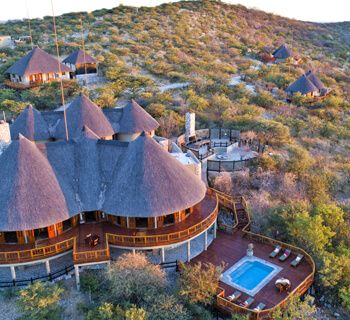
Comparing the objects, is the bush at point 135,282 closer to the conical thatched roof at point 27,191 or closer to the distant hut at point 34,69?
the conical thatched roof at point 27,191

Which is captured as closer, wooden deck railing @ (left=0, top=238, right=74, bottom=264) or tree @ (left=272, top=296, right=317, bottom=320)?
tree @ (left=272, top=296, right=317, bottom=320)

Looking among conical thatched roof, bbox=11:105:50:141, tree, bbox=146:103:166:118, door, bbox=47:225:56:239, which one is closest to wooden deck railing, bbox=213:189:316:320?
door, bbox=47:225:56:239

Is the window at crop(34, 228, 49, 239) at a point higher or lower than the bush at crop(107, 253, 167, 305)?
higher

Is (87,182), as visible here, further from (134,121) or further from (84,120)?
(134,121)

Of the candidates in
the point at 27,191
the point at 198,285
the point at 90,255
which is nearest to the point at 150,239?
the point at 90,255

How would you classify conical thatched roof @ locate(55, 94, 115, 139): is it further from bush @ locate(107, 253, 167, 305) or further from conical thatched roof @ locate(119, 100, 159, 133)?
bush @ locate(107, 253, 167, 305)

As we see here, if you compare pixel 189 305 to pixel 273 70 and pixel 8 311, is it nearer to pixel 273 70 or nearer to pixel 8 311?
pixel 8 311
